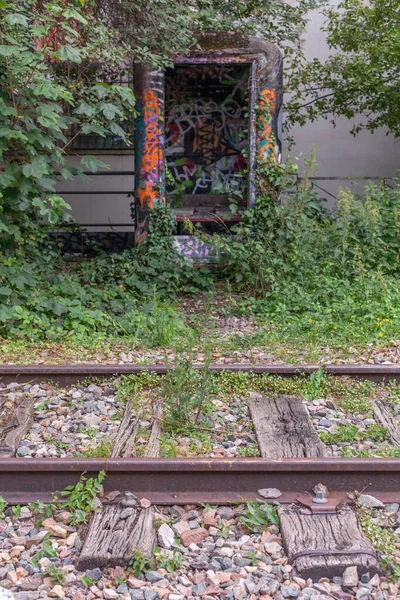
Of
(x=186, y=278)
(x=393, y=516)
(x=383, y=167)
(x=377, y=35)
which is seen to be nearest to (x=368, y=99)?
(x=377, y=35)

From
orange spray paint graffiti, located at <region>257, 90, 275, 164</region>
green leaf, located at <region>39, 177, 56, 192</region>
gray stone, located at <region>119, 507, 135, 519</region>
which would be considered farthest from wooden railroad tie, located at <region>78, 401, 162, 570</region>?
orange spray paint graffiti, located at <region>257, 90, 275, 164</region>

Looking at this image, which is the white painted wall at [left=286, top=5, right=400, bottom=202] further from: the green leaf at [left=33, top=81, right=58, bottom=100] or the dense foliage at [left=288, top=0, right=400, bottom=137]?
the green leaf at [left=33, top=81, right=58, bottom=100]

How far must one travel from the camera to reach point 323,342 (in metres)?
6.57

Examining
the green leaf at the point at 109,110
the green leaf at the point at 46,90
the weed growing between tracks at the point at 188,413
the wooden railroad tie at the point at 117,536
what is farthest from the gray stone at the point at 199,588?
the green leaf at the point at 109,110

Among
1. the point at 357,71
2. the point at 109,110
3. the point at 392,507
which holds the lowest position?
the point at 392,507

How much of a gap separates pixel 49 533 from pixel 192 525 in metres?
0.73

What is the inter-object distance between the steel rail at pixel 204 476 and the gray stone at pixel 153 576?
726 mm

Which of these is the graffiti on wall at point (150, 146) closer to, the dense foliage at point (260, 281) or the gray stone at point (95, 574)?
the dense foliage at point (260, 281)

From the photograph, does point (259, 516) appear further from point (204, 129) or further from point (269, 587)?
point (204, 129)

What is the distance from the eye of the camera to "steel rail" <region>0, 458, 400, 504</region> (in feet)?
12.5

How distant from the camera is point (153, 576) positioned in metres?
3.07

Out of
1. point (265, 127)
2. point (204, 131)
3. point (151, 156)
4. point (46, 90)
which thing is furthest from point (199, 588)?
point (204, 131)

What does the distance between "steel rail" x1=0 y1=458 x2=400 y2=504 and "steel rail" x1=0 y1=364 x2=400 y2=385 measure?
5.65 feet

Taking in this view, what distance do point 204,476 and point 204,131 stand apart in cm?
988
